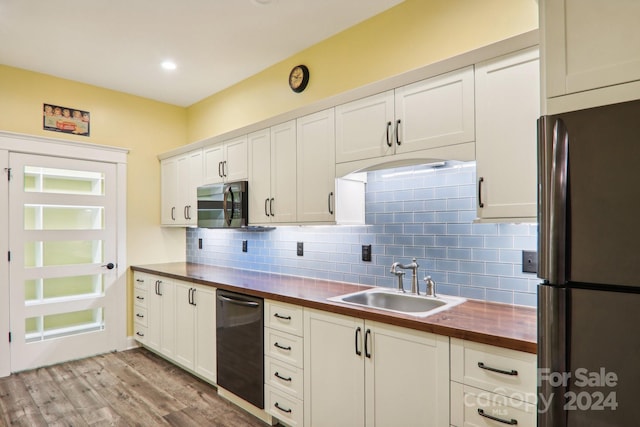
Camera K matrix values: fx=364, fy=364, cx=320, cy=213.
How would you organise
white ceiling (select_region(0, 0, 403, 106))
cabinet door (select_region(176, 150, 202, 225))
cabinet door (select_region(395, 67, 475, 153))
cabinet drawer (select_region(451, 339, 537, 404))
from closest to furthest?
cabinet drawer (select_region(451, 339, 537, 404))
cabinet door (select_region(395, 67, 475, 153))
white ceiling (select_region(0, 0, 403, 106))
cabinet door (select_region(176, 150, 202, 225))

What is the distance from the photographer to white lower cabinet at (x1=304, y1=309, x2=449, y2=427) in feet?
5.49

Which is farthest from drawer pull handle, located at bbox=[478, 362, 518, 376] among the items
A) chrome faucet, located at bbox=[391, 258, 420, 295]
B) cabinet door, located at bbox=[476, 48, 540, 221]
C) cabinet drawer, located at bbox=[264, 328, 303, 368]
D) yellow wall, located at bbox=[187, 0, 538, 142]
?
yellow wall, located at bbox=[187, 0, 538, 142]

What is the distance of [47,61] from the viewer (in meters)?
3.33

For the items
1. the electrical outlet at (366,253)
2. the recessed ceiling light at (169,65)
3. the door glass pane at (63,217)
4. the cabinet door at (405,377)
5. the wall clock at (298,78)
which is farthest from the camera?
the door glass pane at (63,217)

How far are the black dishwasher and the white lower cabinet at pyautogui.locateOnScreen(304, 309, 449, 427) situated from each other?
0.44 metres

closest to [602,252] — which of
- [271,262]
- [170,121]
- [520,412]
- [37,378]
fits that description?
[520,412]

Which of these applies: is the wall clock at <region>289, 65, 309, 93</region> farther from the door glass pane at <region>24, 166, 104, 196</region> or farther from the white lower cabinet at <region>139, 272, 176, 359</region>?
the door glass pane at <region>24, 166, 104, 196</region>

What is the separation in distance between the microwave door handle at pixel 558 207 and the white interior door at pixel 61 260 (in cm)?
413

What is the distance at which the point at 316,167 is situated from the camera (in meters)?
2.63

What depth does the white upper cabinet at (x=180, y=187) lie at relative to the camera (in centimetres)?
386

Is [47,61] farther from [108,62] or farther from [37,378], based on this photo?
[37,378]

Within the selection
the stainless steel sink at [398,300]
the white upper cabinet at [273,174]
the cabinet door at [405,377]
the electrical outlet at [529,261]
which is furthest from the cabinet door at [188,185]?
the electrical outlet at [529,261]

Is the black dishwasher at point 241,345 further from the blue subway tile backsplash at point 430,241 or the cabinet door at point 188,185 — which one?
the cabinet door at point 188,185

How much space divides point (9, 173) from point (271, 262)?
8.34 feet
